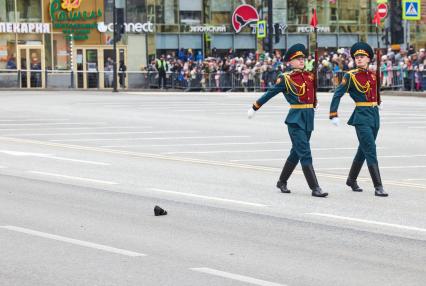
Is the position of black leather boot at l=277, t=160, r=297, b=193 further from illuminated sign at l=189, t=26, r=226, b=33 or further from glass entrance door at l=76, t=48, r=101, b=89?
illuminated sign at l=189, t=26, r=226, b=33

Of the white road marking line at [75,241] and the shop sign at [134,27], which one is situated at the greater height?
the shop sign at [134,27]

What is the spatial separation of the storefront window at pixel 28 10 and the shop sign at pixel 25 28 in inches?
14.2

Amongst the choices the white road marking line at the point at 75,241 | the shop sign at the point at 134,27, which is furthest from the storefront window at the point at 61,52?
the white road marking line at the point at 75,241

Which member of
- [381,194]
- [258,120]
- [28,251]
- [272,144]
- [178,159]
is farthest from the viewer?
[258,120]

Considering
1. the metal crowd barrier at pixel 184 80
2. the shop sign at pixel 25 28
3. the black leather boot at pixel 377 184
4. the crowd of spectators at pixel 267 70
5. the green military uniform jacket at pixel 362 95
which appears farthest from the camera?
the shop sign at pixel 25 28

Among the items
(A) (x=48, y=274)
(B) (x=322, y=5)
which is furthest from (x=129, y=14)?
(A) (x=48, y=274)

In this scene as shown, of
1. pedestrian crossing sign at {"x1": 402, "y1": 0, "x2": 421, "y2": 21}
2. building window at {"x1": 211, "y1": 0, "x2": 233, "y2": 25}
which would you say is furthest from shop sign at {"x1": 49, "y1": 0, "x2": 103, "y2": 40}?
pedestrian crossing sign at {"x1": 402, "y1": 0, "x2": 421, "y2": 21}

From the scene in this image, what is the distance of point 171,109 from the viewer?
34281 millimetres

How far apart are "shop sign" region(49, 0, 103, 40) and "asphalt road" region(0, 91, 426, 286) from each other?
3738 cm

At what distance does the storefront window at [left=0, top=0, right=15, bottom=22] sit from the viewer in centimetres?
6078

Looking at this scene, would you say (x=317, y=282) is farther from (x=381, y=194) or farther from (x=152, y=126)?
(x=152, y=126)

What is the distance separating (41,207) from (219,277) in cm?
456

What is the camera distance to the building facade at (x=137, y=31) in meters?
60.0

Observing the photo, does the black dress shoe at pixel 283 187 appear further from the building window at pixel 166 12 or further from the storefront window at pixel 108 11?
the building window at pixel 166 12
